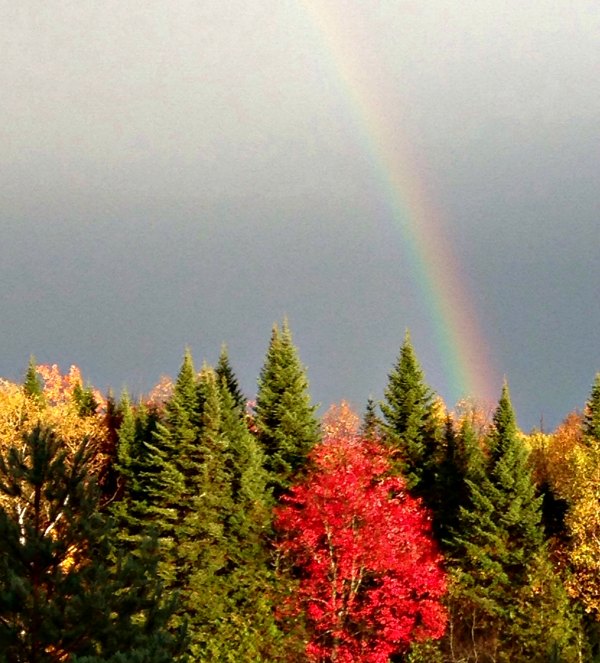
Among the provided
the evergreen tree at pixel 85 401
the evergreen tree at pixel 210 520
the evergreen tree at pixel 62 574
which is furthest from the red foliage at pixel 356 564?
the evergreen tree at pixel 85 401

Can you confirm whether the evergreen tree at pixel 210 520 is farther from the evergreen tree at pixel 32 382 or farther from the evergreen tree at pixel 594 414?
the evergreen tree at pixel 32 382

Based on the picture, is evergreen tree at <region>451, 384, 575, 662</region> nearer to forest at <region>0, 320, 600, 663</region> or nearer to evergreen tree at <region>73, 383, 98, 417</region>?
forest at <region>0, 320, 600, 663</region>

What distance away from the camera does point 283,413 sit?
50.1m

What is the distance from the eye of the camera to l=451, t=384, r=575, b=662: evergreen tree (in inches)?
1702

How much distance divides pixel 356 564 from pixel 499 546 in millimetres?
7877

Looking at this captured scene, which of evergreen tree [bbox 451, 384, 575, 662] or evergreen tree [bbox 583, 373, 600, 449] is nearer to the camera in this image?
evergreen tree [bbox 451, 384, 575, 662]

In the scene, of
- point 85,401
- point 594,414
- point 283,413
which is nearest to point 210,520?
point 283,413

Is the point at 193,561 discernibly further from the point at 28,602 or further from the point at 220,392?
the point at 28,602

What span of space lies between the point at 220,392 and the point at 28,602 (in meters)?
32.0

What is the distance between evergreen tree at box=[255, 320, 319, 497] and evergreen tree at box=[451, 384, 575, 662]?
9.59 m

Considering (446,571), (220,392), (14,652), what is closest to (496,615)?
(446,571)

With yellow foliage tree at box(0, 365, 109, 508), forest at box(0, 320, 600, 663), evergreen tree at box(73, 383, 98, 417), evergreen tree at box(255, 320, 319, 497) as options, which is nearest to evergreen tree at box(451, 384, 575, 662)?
forest at box(0, 320, 600, 663)

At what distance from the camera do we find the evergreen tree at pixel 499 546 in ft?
142

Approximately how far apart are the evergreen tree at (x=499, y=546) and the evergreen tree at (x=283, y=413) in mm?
9588
